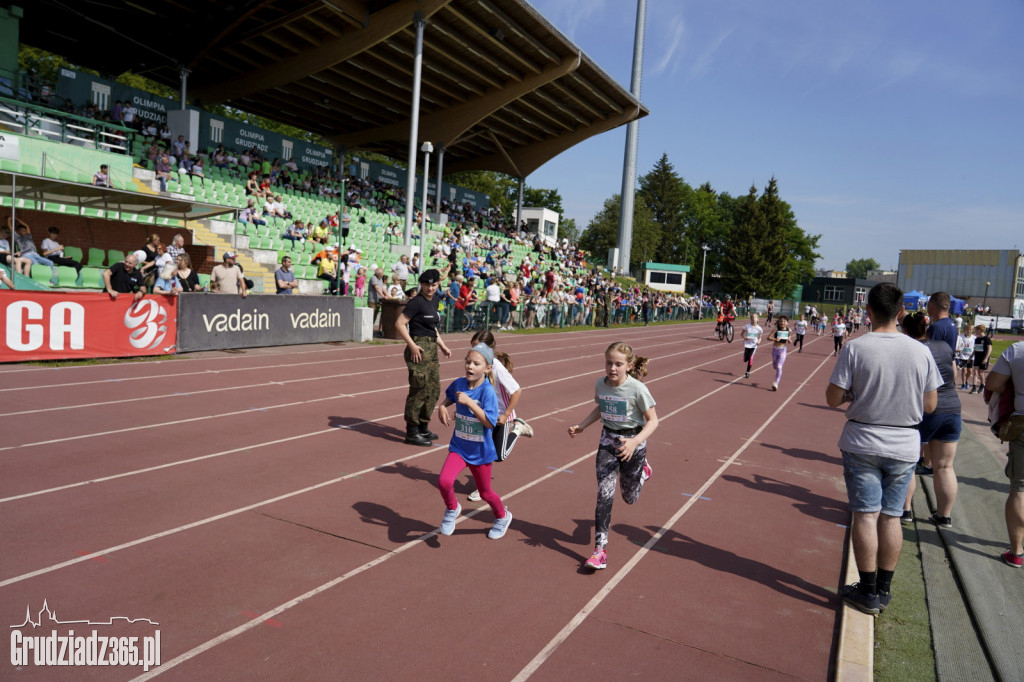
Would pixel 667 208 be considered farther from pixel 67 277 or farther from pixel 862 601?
pixel 862 601

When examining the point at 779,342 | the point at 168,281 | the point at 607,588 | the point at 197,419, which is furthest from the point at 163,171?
the point at 607,588

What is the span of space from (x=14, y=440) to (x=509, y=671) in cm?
653

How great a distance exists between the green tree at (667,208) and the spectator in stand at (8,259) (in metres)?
92.0

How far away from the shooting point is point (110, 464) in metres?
6.68

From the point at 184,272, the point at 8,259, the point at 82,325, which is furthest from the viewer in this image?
the point at 184,272

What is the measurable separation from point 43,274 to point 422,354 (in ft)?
36.0

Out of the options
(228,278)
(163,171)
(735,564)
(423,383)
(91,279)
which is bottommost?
(735,564)

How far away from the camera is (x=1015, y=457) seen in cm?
534

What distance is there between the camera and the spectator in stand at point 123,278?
1258 cm

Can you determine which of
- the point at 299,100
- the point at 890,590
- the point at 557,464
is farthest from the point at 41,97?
the point at 890,590

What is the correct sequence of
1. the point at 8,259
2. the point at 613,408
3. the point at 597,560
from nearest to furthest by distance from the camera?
the point at 597,560 < the point at 613,408 < the point at 8,259

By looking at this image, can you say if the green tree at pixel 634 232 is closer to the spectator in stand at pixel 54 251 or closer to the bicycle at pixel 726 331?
the bicycle at pixel 726 331

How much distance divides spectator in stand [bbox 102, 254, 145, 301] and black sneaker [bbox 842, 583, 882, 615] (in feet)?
42.1

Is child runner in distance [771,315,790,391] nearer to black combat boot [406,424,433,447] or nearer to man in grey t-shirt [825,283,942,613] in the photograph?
black combat boot [406,424,433,447]
